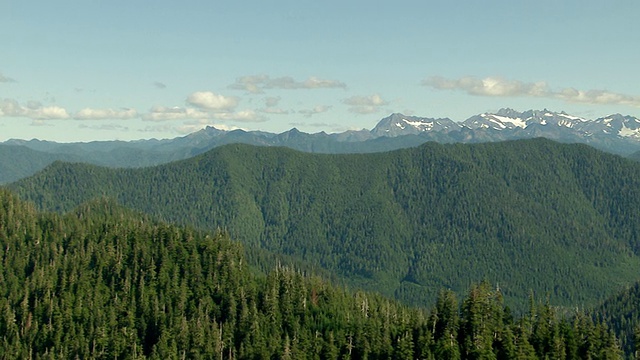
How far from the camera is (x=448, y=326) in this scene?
16288cm

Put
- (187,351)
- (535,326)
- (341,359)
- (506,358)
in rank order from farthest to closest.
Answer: (187,351) < (341,359) < (535,326) < (506,358)

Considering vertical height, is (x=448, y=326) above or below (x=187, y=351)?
above

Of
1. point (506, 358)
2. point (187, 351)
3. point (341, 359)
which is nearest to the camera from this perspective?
point (506, 358)

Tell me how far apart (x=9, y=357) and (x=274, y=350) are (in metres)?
85.9

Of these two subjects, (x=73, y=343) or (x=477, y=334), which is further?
(x=73, y=343)

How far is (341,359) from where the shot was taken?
6786 inches

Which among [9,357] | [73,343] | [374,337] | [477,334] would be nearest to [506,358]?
[477,334]

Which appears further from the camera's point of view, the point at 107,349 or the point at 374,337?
the point at 107,349

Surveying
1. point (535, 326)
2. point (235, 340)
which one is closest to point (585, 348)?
point (535, 326)

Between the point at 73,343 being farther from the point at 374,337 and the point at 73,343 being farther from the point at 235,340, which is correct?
the point at 374,337

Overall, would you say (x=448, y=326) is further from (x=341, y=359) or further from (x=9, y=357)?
(x=9, y=357)

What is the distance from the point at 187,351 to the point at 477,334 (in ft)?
294

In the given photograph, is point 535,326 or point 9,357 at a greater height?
point 535,326

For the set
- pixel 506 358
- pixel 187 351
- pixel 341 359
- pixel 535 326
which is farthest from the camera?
pixel 187 351
